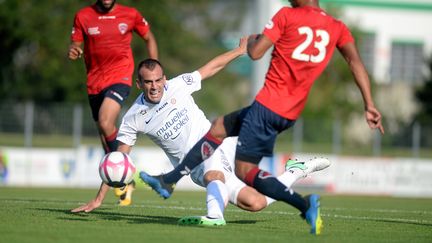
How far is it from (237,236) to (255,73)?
26793 millimetres

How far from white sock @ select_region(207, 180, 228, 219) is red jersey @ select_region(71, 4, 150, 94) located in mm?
3012

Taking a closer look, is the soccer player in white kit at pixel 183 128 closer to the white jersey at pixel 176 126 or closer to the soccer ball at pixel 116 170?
the white jersey at pixel 176 126

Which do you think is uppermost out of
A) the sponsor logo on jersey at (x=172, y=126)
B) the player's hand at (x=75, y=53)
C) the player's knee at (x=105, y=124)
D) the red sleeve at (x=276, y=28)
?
the red sleeve at (x=276, y=28)

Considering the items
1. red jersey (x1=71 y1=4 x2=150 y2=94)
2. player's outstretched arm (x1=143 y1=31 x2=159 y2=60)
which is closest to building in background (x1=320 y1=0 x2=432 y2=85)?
player's outstretched arm (x1=143 y1=31 x2=159 y2=60)

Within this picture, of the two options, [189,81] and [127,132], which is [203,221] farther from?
[189,81]

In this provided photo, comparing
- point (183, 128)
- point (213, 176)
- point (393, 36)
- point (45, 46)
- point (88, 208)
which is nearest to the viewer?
point (213, 176)

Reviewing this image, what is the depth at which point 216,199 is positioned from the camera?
970 cm

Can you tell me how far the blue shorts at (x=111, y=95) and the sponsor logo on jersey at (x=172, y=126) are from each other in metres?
1.78

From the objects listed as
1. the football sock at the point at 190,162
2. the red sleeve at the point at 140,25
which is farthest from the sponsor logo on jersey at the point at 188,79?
the red sleeve at the point at 140,25

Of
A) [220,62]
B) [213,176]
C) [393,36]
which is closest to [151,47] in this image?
[220,62]

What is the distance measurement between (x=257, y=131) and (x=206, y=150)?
998 mm

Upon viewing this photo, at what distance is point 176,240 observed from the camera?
27.3 feet

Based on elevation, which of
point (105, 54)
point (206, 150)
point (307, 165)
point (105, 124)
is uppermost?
point (105, 54)

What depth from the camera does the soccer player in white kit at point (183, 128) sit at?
10141 mm
